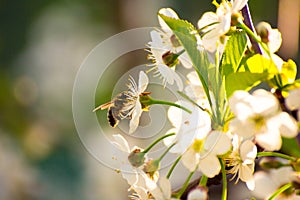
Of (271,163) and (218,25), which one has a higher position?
(218,25)

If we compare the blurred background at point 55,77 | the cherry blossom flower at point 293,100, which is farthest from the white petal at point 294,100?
the blurred background at point 55,77

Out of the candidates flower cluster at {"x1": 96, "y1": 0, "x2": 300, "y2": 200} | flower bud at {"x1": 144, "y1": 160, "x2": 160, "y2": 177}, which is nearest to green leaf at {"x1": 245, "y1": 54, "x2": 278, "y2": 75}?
flower cluster at {"x1": 96, "y1": 0, "x2": 300, "y2": 200}

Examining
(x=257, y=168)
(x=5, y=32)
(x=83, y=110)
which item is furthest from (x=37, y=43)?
(x=257, y=168)

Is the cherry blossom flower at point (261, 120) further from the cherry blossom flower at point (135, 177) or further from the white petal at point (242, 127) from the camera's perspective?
the cherry blossom flower at point (135, 177)

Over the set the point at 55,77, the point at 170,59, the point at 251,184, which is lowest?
the point at 55,77

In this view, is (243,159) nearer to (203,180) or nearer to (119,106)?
(203,180)

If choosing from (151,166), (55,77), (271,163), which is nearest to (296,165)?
(271,163)

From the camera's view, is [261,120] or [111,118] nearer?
[261,120]
